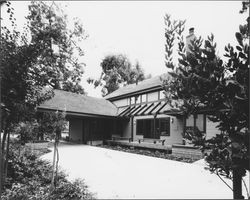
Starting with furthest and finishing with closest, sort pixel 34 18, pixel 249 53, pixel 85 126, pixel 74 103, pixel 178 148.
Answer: pixel 85 126, pixel 74 103, pixel 34 18, pixel 178 148, pixel 249 53

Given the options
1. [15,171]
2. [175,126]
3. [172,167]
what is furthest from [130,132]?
[15,171]

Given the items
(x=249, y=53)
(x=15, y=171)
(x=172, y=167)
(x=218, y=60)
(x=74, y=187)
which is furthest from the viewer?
(x=172, y=167)

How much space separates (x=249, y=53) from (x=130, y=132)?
1731 centimetres

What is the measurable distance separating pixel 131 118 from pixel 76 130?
7863mm

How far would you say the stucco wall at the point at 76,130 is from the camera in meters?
20.4

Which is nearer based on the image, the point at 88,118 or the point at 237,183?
the point at 237,183

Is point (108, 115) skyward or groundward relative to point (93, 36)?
groundward

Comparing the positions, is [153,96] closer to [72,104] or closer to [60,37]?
[72,104]

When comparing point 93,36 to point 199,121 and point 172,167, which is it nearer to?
point 199,121

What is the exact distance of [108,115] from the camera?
1809 cm

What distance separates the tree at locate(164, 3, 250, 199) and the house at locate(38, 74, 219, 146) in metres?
10.7

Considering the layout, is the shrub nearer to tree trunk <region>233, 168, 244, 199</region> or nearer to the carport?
tree trunk <region>233, 168, 244, 199</region>

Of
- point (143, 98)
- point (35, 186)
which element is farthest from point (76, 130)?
point (35, 186)

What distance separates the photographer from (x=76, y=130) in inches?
838
